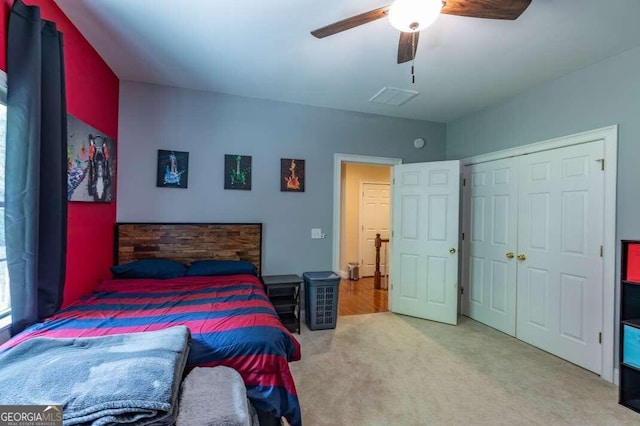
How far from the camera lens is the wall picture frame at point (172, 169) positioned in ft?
10.3

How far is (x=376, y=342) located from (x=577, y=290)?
1852 millimetres

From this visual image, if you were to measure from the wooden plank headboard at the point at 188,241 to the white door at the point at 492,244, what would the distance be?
104 inches

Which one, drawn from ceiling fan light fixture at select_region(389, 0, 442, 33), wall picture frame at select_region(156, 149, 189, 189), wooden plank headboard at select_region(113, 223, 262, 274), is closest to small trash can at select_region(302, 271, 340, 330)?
wooden plank headboard at select_region(113, 223, 262, 274)

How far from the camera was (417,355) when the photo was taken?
8.92 ft

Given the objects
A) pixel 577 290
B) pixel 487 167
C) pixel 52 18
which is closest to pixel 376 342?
Answer: pixel 577 290

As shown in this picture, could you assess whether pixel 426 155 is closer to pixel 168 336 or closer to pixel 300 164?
pixel 300 164

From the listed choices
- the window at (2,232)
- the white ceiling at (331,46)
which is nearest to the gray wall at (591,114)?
the white ceiling at (331,46)

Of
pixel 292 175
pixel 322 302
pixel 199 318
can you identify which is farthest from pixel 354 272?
pixel 199 318

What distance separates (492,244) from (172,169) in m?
3.69

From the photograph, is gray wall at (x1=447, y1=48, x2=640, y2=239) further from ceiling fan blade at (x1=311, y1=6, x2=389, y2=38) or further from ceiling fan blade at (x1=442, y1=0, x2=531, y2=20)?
ceiling fan blade at (x1=311, y1=6, x2=389, y2=38)

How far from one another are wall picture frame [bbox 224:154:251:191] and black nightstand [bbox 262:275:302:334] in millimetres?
1099

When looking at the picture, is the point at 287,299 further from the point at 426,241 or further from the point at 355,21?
the point at 355,21

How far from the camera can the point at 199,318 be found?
1.79 meters

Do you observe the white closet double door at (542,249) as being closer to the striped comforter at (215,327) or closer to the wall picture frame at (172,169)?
the striped comforter at (215,327)
